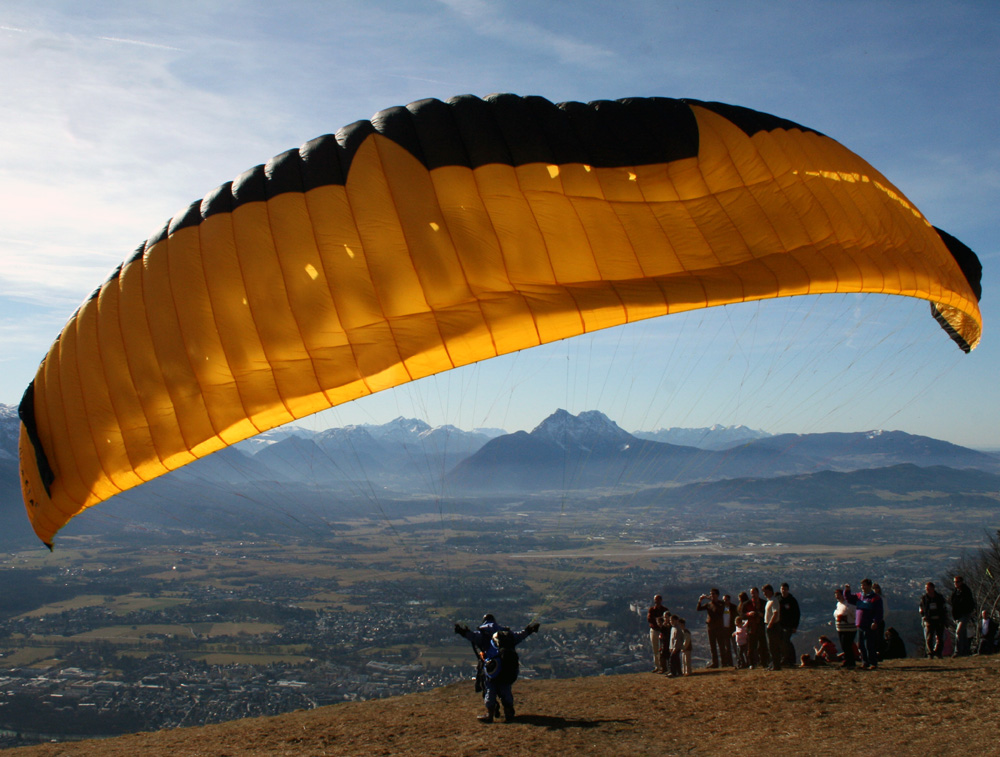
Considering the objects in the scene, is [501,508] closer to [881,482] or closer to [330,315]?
[881,482]

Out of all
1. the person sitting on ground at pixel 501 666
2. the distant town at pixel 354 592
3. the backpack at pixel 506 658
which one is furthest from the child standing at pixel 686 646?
the backpack at pixel 506 658

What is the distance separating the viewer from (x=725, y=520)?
372 ft

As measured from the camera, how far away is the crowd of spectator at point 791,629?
902cm

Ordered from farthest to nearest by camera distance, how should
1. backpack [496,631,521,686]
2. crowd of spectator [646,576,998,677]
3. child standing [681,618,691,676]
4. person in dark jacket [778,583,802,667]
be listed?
1. child standing [681,618,691,676]
2. person in dark jacket [778,583,802,667]
3. crowd of spectator [646,576,998,677]
4. backpack [496,631,521,686]

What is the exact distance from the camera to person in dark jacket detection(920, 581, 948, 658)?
32.4ft

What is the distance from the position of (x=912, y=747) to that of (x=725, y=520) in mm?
116162

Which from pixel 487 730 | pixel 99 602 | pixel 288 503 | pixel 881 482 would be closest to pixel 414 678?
pixel 487 730

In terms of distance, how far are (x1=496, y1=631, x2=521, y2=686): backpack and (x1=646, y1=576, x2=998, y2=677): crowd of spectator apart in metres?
2.72

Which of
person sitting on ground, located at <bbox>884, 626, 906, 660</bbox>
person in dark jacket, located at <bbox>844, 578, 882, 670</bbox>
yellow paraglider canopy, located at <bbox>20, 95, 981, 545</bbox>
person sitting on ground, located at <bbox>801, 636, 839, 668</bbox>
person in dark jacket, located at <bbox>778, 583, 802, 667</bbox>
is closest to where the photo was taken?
yellow paraglider canopy, located at <bbox>20, 95, 981, 545</bbox>

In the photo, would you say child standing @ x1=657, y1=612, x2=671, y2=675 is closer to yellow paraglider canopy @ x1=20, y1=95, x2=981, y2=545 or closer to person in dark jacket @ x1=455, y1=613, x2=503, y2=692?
person in dark jacket @ x1=455, y1=613, x2=503, y2=692

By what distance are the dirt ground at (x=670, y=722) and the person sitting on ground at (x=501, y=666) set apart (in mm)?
284

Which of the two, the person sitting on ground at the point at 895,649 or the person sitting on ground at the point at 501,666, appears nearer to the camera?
the person sitting on ground at the point at 501,666

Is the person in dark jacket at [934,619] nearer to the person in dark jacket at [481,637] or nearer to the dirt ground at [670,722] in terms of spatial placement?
the dirt ground at [670,722]

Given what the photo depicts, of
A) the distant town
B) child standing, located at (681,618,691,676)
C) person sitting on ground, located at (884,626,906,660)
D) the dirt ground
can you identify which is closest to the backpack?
the dirt ground
